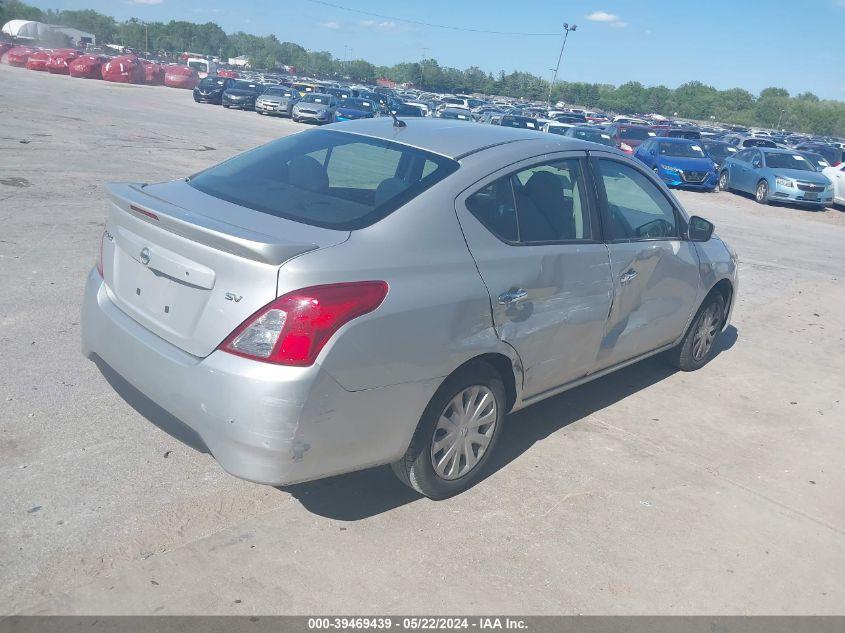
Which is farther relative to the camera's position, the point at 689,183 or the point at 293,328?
the point at 689,183

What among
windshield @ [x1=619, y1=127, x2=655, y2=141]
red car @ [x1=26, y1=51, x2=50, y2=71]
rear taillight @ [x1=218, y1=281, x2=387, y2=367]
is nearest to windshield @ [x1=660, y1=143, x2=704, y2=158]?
windshield @ [x1=619, y1=127, x2=655, y2=141]

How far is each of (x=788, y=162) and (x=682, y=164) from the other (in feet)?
9.91

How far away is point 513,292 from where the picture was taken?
3871 millimetres

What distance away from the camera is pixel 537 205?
4.23 m

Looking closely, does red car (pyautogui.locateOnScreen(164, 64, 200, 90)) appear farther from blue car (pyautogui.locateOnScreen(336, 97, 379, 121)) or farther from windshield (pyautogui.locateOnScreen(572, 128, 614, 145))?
windshield (pyautogui.locateOnScreen(572, 128, 614, 145))

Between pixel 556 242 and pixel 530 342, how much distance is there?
60 centimetres

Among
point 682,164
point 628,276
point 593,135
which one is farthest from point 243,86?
point 628,276

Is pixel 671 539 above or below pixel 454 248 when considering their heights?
below

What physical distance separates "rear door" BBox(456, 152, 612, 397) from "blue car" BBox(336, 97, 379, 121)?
92.6 feet

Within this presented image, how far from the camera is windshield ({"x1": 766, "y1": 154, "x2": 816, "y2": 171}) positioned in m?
21.6

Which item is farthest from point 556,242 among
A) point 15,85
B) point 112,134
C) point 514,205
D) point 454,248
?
point 15,85

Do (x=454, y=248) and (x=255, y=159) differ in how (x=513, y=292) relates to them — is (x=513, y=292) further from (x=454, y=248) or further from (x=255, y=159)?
(x=255, y=159)

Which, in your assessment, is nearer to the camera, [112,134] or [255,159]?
[255,159]

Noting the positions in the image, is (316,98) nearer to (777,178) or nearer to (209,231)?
(777,178)
